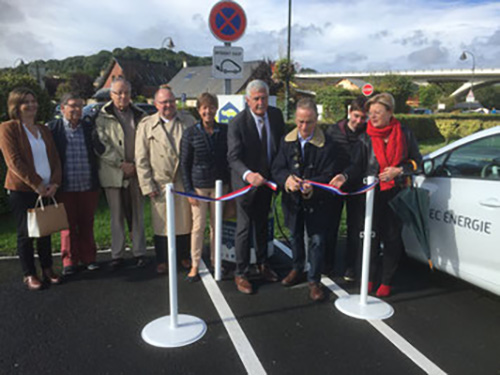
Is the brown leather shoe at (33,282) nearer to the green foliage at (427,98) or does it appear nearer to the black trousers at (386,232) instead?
the black trousers at (386,232)

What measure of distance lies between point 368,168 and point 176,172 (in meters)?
1.94

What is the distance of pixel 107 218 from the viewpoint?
6391mm

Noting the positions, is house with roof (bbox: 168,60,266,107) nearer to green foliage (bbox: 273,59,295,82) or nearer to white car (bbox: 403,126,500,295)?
green foliage (bbox: 273,59,295,82)

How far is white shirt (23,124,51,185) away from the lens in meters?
3.83

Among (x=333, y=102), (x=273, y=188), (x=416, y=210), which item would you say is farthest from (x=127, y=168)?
(x=333, y=102)

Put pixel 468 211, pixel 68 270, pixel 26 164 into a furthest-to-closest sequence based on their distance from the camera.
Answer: pixel 68 270
pixel 26 164
pixel 468 211

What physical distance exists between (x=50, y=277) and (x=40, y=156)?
50.0 inches

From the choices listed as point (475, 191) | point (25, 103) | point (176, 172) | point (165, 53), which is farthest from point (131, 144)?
point (165, 53)

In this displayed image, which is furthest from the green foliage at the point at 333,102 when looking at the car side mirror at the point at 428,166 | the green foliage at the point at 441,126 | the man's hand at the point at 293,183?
the man's hand at the point at 293,183

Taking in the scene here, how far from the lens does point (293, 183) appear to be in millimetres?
3531

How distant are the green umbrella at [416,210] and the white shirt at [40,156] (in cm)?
331

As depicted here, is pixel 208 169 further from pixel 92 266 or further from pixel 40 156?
pixel 92 266

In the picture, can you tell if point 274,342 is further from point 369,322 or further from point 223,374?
point 369,322

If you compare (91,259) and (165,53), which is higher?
(165,53)
